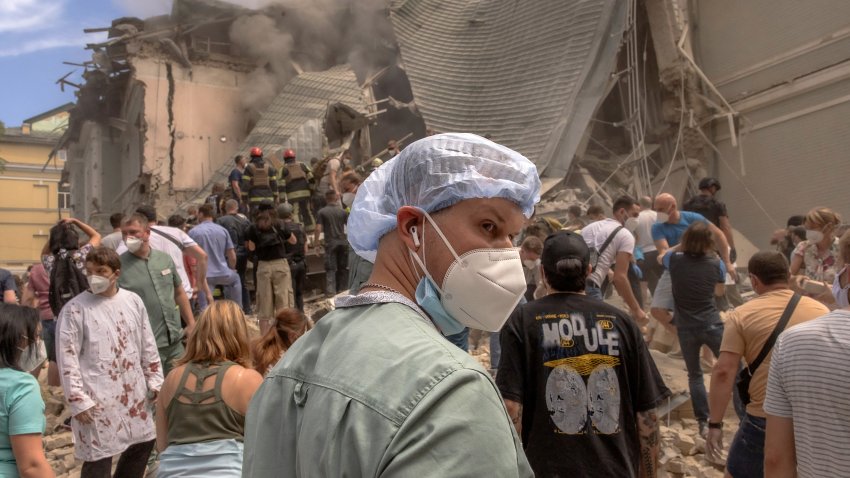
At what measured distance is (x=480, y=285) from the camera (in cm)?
149

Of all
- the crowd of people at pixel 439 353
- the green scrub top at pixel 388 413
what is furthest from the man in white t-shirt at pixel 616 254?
the green scrub top at pixel 388 413

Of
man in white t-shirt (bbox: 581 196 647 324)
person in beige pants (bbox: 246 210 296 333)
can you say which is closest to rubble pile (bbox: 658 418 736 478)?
man in white t-shirt (bbox: 581 196 647 324)

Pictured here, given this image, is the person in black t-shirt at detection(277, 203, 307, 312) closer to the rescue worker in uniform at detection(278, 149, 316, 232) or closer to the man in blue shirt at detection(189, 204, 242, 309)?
the man in blue shirt at detection(189, 204, 242, 309)

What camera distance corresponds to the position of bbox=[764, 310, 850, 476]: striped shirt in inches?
93.0

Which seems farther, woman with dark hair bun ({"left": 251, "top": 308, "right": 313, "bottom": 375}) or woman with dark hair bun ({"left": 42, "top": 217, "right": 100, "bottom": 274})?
woman with dark hair bun ({"left": 42, "top": 217, "right": 100, "bottom": 274})

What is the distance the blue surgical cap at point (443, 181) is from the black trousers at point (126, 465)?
324cm

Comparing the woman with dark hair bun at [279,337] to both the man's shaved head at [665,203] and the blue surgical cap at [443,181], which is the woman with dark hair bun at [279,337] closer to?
the blue surgical cap at [443,181]

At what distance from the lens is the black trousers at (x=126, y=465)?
3.97m

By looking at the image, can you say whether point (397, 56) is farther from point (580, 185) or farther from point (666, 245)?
point (666, 245)

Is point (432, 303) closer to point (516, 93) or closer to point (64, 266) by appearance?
point (64, 266)

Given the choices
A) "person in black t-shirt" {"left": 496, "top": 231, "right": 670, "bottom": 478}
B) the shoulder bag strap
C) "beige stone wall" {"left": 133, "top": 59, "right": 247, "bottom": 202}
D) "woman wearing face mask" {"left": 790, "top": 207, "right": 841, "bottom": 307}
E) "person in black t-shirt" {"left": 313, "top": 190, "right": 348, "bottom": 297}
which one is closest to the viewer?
"person in black t-shirt" {"left": 496, "top": 231, "right": 670, "bottom": 478}

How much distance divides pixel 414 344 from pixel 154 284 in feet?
14.7

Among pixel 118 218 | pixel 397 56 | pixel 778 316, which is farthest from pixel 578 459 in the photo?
pixel 397 56

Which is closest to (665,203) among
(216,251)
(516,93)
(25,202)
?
(216,251)
